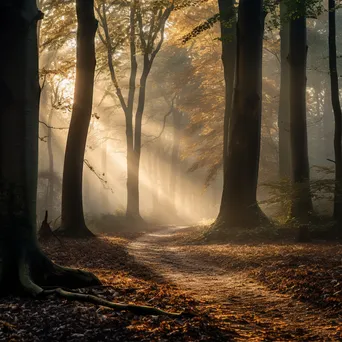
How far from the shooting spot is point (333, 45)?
41.8 ft

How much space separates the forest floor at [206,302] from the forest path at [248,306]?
1cm

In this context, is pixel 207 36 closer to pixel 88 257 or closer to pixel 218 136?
pixel 218 136

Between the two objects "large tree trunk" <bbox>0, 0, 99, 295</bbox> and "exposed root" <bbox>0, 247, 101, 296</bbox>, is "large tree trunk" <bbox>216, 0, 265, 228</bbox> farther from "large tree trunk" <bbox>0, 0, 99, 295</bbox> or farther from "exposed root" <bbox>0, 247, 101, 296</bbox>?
"large tree trunk" <bbox>0, 0, 99, 295</bbox>

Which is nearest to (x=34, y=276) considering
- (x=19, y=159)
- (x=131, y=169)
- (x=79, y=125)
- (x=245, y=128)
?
(x=19, y=159)

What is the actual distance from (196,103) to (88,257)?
65.3ft

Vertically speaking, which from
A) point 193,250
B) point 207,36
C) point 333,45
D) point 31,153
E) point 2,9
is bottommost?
point 193,250

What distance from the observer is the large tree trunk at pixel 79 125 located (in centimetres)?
1462

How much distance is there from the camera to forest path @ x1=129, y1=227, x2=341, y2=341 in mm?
4785

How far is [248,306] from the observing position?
20.0ft

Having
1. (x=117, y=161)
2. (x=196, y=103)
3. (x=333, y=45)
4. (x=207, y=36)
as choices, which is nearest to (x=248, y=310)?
(x=333, y=45)

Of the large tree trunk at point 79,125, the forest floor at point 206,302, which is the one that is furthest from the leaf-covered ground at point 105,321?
the large tree trunk at point 79,125

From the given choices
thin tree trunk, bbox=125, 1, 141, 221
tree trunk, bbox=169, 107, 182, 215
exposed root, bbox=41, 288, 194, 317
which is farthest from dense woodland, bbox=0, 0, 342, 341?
tree trunk, bbox=169, 107, 182, 215

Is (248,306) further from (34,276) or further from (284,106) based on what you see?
(284,106)

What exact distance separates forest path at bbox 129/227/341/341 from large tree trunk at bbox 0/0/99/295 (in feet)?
6.15
